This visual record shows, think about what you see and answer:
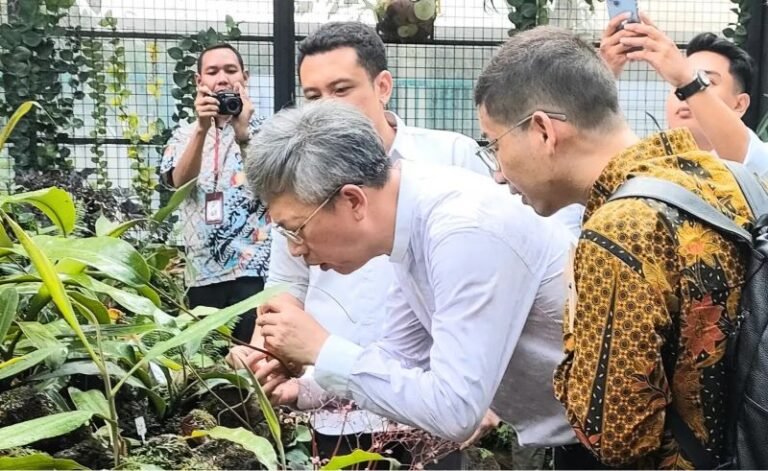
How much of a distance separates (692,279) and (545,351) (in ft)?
1.53

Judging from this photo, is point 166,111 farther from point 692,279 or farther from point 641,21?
point 692,279

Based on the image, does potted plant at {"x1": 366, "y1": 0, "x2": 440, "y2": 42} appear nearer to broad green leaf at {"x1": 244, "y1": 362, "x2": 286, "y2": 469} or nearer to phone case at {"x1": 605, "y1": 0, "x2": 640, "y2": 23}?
phone case at {"x1": 605, "y1": 0, "x2": 640, "y2": 23}

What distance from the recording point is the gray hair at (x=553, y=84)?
55.4 inches

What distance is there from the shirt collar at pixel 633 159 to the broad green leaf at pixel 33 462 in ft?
2.69

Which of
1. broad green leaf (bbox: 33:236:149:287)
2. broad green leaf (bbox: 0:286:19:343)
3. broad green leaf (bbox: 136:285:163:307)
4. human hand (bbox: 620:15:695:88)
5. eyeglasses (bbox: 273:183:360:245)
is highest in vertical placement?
human hand (bbox: 620:15:695:88)

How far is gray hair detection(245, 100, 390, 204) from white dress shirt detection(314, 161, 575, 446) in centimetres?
10

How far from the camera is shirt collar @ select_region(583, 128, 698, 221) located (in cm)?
131

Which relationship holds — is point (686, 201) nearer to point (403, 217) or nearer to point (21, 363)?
point (403, 217)

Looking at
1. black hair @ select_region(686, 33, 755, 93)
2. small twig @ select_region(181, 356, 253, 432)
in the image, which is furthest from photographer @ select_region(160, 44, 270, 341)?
small twig @ select_region(181, 356, 253, 432)

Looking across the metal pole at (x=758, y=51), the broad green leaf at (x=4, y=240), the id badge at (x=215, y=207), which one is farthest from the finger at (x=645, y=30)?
the metal pole at (x=758, y=51)

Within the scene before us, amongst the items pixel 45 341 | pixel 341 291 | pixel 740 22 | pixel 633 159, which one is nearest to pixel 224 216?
pixel 341 291

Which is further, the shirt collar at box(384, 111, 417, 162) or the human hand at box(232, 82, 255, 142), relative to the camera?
the human hand at box(232, 82, 255, 142)

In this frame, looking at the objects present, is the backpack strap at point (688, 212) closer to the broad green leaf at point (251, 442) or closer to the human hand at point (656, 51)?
the broad green leaf at point (251, 442)

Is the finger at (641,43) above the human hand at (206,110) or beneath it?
above
